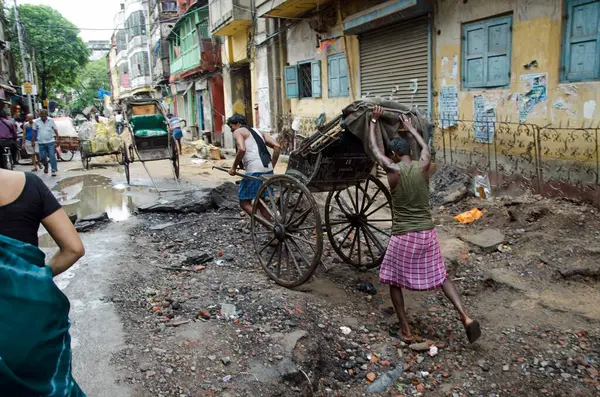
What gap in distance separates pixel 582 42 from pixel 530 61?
820 millimetres

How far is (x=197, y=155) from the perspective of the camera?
1797 centimetres

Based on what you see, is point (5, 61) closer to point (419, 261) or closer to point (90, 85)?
point (419, 261)

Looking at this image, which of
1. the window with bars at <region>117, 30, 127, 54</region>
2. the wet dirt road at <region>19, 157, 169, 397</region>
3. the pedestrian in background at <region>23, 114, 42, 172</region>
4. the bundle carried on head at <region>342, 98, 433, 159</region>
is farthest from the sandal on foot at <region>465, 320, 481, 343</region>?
the window with bars at <region>117, 30, 127, 54</region>

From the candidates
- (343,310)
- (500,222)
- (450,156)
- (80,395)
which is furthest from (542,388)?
(450,156)

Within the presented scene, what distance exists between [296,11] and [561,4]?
855 cm

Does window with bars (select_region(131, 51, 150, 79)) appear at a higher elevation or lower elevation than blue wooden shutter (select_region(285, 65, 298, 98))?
higher

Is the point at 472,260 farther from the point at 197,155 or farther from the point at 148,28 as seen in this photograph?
the point at 148,28

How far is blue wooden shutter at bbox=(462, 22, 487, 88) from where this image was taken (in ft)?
25.9

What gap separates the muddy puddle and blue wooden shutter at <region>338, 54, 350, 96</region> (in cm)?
534

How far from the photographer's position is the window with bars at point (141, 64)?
4450 centimetres

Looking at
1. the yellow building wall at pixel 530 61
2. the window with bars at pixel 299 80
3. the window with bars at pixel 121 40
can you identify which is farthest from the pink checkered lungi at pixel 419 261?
the window with bars at pixel 121 40

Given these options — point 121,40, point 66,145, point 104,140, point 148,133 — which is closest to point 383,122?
point 148,133

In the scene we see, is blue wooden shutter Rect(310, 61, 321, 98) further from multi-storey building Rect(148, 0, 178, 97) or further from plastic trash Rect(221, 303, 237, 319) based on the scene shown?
multi-storey building Rect(148, 0, 178, 97)

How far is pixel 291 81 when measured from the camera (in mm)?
14789
